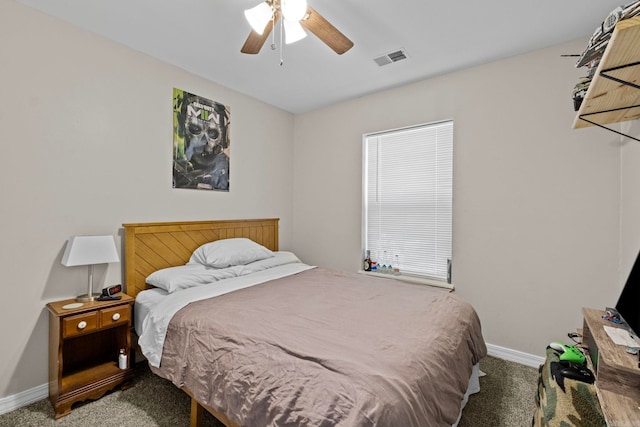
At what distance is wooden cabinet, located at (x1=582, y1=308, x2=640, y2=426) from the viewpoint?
39.3 inches

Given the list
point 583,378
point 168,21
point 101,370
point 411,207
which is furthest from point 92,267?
point 583,378

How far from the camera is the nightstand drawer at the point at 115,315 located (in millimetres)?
2066

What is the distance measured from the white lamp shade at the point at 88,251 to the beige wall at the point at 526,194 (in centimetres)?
294

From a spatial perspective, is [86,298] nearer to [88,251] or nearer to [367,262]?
[88,251]

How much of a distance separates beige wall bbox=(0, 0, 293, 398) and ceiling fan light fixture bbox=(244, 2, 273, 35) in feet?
4.88

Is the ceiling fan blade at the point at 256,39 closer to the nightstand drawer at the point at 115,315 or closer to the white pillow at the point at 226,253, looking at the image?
the white pillow at the point at 226,253

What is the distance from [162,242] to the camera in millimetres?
2682

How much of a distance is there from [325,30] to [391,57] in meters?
1.08

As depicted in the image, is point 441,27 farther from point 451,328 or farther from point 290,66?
point 451,328

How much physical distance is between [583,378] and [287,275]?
217 cm

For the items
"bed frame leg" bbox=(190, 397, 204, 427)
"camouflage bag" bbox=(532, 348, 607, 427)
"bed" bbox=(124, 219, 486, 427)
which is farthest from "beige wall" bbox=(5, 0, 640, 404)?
"bed frame leg" bbox=(190, 397, 204, 427)

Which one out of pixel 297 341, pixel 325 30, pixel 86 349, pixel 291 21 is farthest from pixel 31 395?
pixel 325 30

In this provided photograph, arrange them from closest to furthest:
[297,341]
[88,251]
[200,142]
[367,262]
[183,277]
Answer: [297,341] → [88,251] → [183,277] → [200,142] → [367,262]

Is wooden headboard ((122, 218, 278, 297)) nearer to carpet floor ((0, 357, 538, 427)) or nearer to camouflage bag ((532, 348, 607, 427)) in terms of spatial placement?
carpet floor ((0, 357, 538, 427))
